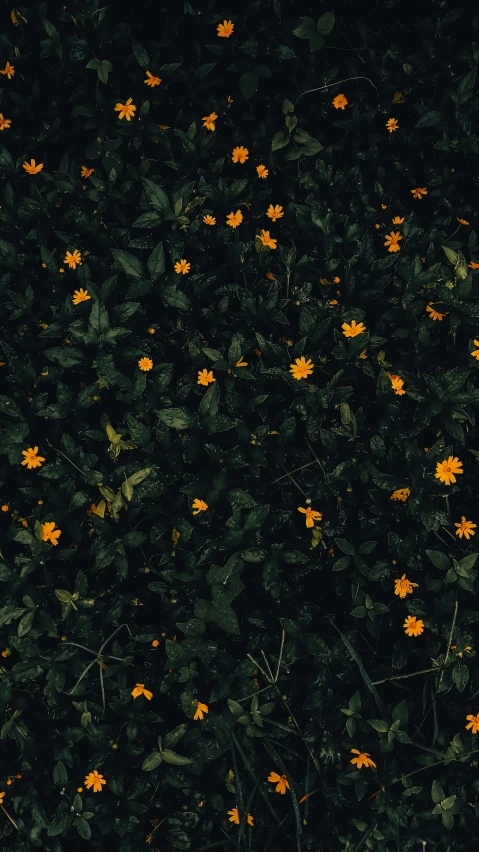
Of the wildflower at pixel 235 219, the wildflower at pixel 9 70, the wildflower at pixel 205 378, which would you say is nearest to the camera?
the wildflower at pixel 205 378

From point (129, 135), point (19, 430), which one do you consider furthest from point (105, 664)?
point (129, 135)

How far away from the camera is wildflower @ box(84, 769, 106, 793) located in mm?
1860

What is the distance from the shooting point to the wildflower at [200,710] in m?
1.88

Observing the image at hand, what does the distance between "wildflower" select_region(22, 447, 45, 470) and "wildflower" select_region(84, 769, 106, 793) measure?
2.71 ft

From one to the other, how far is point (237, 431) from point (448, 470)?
59 cm

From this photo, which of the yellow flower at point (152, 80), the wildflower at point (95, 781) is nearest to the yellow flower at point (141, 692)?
the wildflower at point (95, 781)

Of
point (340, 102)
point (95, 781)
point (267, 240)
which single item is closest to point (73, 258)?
point (267, 240)

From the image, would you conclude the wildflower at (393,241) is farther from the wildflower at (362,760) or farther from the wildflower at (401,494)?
the wildflower at (362,760)

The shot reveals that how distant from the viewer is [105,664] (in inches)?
77.2

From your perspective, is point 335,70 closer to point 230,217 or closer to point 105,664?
point 230,217

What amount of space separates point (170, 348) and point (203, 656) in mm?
906

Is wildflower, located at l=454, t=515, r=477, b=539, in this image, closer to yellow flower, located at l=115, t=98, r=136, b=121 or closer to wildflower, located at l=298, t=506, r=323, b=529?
wildflower, located at l=298, t=506, r=323, b=529

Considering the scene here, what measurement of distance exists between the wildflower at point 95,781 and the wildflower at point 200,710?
0.28 meters

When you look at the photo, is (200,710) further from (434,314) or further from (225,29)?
(225,29)
